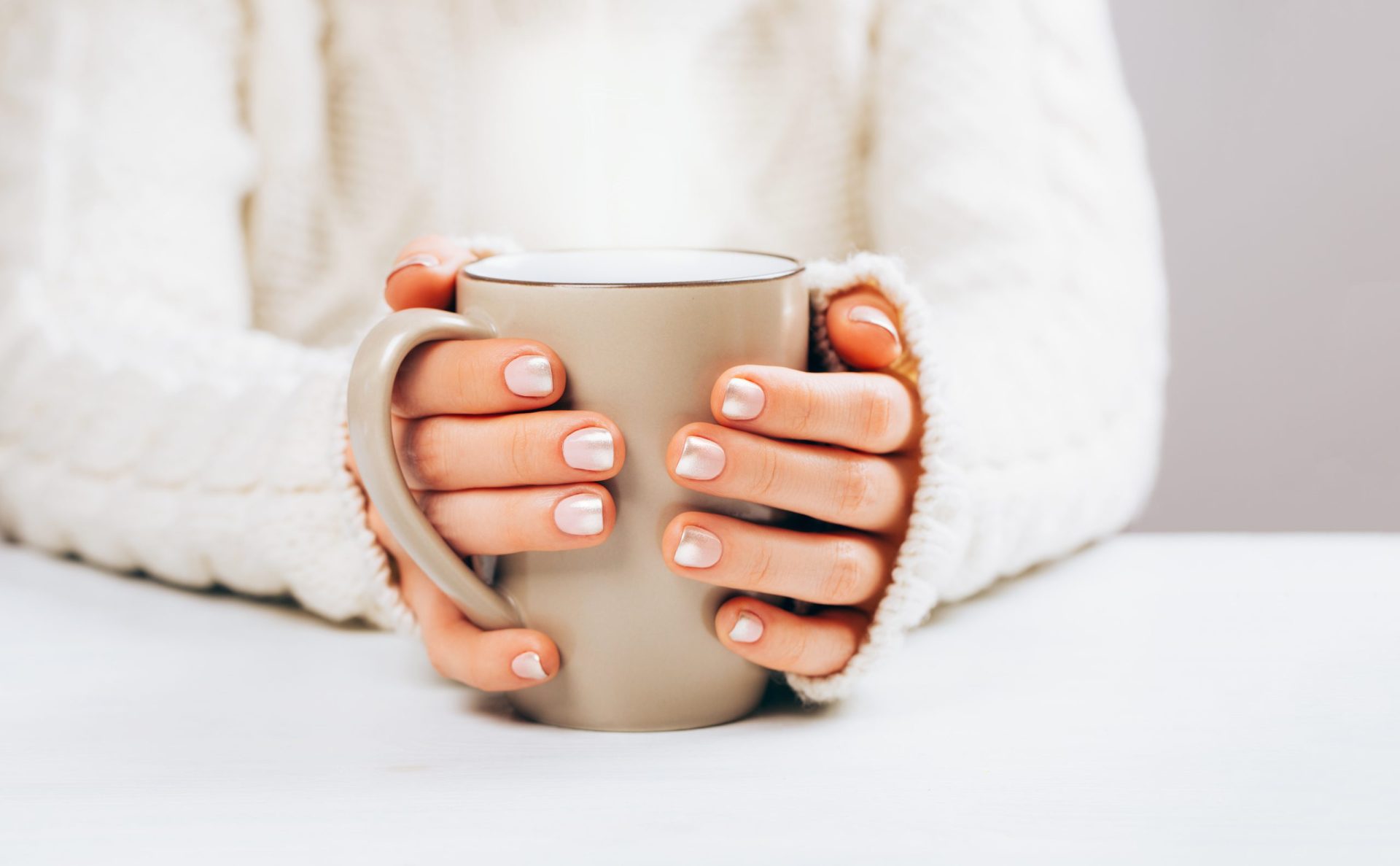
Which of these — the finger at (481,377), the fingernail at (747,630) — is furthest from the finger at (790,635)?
the finger at (481,377)

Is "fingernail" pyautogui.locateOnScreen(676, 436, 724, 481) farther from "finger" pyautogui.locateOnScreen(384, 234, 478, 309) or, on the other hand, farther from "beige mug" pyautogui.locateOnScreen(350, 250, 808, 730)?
"finger" pyautogui.locateOnScreen(384, 234, 478, 309)

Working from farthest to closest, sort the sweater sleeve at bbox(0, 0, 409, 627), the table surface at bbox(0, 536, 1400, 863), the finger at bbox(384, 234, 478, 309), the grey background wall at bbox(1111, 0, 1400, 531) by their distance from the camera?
1. the grey background wall at bbox(1111, 0, 1400, 531)
2. the sweater sleeve at bbox(0, 0, 409, 627)
3. the finger at bbox(384, 234, 478, 309)
4. the table surface at bbox(0, 536, 1400, 863)

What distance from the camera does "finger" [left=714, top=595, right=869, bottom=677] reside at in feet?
1.30

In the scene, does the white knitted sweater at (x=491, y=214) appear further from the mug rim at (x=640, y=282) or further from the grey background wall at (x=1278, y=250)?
the grey background wall at (x=1278, y=250)

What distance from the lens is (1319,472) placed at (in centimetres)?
119

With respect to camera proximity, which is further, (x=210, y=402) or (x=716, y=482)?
(x=210, y=402)

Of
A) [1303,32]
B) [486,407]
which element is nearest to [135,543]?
[486,407]

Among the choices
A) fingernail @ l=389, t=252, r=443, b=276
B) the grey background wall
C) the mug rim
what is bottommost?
the grey background wall

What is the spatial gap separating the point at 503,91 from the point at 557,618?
24.5 inches

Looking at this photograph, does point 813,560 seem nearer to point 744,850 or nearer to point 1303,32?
point 744,850

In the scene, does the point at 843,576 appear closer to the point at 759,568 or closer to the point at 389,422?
the point at 759,568

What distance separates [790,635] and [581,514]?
9 cm

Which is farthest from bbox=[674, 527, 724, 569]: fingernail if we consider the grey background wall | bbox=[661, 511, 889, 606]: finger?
the grey background wall

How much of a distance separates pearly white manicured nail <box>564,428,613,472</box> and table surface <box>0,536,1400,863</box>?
0.10 metres
